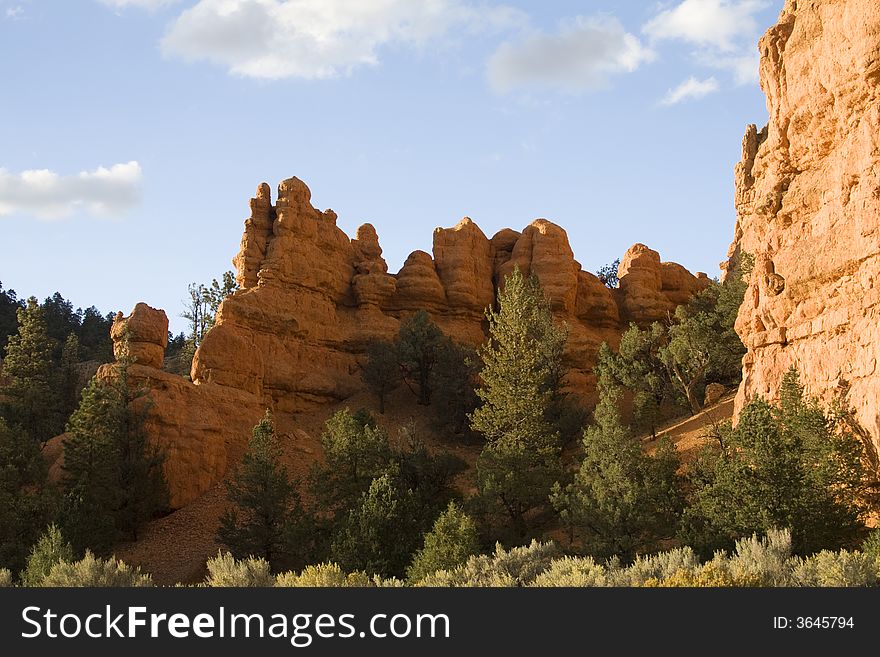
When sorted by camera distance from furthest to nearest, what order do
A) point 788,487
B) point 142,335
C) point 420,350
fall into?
1. point 420,350
2. point 142,335
3. point 788,487

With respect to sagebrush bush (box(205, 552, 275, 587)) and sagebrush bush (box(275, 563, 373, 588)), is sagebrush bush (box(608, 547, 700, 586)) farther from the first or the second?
sagebrush bush (box(205, 552, 275, 587))

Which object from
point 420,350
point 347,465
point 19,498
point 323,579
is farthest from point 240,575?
point 420,350

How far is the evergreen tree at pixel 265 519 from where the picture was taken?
116ft

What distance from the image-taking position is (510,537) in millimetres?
35938

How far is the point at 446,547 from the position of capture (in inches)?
1176

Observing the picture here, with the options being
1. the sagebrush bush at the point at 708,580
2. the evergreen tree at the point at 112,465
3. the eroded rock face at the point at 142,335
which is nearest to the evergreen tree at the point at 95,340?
the eroded rock face at the point at 142,335

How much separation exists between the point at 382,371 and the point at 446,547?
25.6m

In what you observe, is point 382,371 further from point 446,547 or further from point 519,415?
point 446,547

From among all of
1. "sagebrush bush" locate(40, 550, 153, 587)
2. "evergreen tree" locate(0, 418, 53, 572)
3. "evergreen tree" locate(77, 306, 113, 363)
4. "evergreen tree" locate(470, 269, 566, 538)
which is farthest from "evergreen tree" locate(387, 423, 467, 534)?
"evergreen tree" locate(77, 306, 113, 363)

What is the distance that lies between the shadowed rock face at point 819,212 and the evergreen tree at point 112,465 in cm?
2817

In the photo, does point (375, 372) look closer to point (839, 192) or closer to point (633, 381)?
point (633, 381)

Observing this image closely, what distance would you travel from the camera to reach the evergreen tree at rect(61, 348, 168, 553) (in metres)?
37.7

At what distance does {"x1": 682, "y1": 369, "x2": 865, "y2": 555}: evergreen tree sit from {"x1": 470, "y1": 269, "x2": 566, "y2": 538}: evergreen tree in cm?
888

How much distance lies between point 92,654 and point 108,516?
24.2 metres
